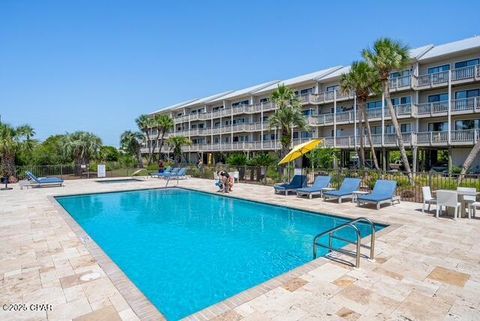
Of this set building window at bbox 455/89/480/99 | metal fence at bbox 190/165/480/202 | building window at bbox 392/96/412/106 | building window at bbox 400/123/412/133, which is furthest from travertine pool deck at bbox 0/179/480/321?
building window at bbox 392/96/412/106

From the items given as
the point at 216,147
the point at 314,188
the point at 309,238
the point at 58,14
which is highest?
the point at 58,14

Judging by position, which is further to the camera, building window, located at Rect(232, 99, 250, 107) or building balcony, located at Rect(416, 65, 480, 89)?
Answer: building window, located at Rect(232, 99, 250, 107)

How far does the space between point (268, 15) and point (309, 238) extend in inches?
474

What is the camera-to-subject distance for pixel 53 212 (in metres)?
10.9

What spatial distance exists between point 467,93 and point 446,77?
2147 millimetres

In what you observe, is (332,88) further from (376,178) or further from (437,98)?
→ (376,178)

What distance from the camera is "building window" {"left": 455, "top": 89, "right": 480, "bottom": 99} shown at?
2339 cm

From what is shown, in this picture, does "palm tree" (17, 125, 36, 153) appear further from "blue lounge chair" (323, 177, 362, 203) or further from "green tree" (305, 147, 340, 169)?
"blue lounge chair" (323, 177, 362, 203)

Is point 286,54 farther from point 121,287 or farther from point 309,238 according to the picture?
point 121,287

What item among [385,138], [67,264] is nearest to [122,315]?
[67,264]

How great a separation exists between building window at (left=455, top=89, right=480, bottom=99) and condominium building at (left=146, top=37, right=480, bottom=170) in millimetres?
64

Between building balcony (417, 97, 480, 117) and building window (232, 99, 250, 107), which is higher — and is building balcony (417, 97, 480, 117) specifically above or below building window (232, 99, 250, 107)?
below

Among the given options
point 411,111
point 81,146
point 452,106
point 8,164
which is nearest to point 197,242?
point 8,164

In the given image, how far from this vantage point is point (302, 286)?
4570 mm
